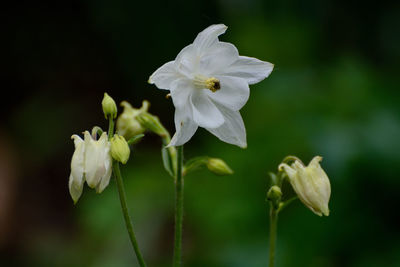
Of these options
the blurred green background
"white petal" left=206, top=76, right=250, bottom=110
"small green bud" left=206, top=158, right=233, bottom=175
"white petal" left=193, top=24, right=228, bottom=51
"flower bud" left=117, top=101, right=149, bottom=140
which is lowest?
the blurred green background

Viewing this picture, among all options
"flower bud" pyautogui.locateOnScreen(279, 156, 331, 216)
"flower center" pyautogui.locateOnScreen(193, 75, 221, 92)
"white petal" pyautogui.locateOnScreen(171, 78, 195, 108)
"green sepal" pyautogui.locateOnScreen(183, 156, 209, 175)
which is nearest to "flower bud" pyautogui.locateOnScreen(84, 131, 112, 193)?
"white petal" pyautogui.locateOnScreen(171, 78, 195, 108)

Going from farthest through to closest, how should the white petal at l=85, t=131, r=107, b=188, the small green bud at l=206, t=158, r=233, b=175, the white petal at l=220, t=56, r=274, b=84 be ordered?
the small green bud at l=206, t=158, r=233, b=175, the white petal at l=220, t=56, r=274, b=84, the white petal at l=85, t=131, r=107, b=188

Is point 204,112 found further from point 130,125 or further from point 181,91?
point 130,125

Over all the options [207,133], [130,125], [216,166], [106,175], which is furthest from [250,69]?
[207,133]

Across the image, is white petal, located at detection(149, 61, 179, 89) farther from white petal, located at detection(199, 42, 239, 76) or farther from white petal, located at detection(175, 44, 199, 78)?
white petal, located at detection(199, 42, 239, 76)

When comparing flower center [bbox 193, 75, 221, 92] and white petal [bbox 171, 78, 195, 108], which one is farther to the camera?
flower center [bbox 193, 75, 221, 92]

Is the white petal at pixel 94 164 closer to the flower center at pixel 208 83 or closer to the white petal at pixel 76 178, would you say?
the white petal at pixel 76 178

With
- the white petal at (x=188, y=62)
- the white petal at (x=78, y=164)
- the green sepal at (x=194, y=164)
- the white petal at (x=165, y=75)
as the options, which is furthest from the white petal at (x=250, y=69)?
the white petal at (x=78, y=164)
